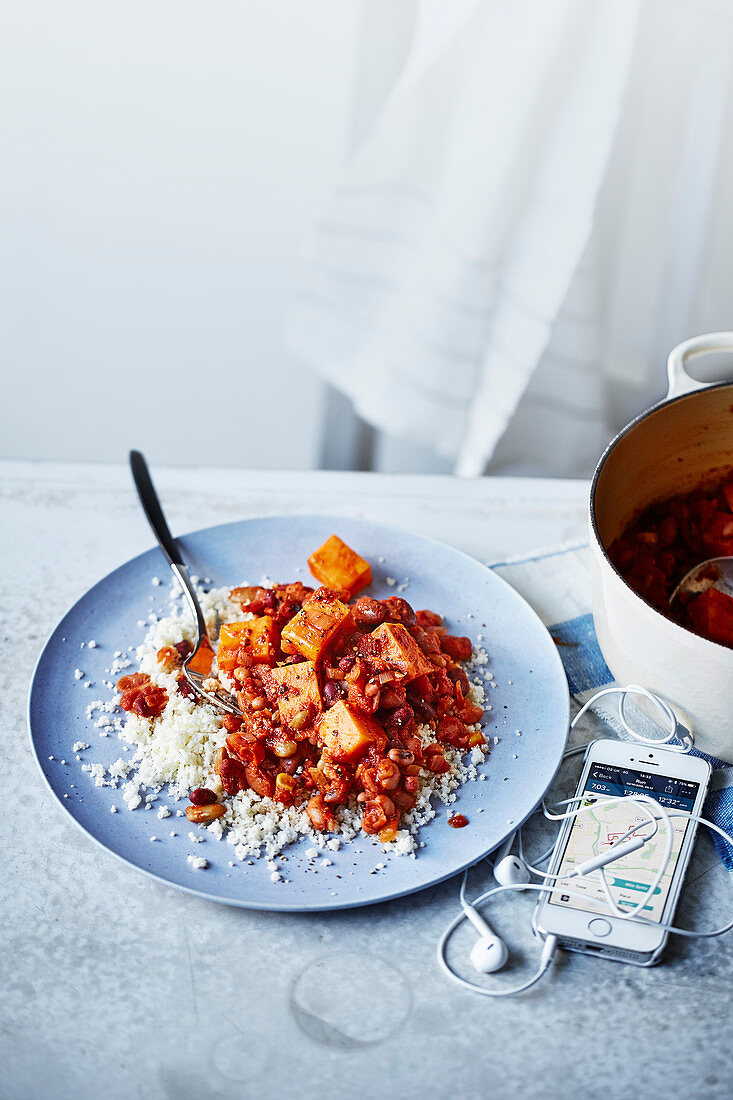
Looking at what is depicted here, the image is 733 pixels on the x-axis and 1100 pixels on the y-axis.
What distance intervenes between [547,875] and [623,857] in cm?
7

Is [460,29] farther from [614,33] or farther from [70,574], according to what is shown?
[70,574]

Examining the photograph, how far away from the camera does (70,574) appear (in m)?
1.18

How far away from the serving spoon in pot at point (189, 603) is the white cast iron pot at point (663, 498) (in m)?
0.38

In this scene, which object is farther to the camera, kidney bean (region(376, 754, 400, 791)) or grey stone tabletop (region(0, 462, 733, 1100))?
kidney bean (region(376, 754, 400, 791))

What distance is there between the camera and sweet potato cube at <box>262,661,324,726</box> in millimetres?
905

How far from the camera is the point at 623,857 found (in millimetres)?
810

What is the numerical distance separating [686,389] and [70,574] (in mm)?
759

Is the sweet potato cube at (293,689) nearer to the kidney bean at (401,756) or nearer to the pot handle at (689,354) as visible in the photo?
the kidney bean at (401,756)

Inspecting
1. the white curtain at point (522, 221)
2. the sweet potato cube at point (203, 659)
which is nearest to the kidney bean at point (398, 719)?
the sweet potato cube at point (203, 659)

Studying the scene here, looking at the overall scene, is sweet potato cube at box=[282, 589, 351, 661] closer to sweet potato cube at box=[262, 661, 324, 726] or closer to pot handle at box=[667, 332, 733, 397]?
sweet potato cube at box=[262, 661, 324, 726]

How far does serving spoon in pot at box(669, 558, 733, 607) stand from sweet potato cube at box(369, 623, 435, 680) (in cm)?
29

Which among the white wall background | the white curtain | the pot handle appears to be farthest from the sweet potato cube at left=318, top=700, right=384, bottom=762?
the white wall background

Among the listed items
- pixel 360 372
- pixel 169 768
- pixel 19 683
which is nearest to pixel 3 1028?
pixel 169 768

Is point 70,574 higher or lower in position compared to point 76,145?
lower
